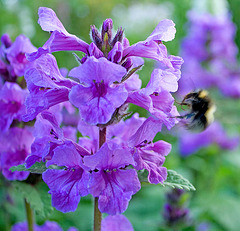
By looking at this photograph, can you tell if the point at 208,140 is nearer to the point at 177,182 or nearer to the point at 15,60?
the point at 15,60

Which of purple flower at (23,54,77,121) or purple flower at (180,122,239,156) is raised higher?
purple flower at (23,54,77,121)

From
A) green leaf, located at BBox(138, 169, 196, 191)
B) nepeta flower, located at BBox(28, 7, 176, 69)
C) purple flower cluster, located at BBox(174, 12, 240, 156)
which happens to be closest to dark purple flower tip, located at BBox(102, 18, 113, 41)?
nepeta flower, located at BBox(28, 7, 176, 69)

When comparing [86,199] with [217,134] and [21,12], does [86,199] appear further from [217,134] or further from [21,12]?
[21,12]

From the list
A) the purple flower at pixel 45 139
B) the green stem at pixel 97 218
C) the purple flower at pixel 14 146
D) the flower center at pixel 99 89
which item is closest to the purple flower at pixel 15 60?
the purple flower at pixel 14 146

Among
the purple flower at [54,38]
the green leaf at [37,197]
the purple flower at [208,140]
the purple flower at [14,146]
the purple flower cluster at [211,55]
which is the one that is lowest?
the purple flower at [208,140]

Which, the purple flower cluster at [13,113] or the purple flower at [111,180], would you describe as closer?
the purple flower at [111,180]

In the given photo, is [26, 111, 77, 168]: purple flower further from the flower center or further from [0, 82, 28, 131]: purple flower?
[0, 82, 28, 131]: purple flower

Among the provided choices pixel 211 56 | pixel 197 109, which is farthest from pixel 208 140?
pixel 197 109

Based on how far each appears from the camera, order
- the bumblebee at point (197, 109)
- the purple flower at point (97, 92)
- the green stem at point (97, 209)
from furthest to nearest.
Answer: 1. the bumblebee at point (197, 109)
2. the green stem at point (97, 209)
3. the purple flower at point (97, 92)

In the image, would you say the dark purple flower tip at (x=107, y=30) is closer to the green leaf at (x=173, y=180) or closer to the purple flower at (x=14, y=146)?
the green leaf at (x=173, y=180)
